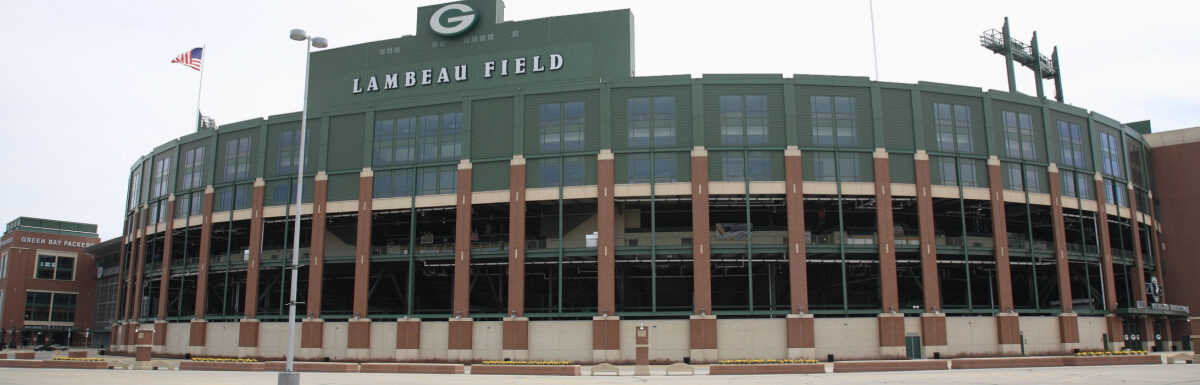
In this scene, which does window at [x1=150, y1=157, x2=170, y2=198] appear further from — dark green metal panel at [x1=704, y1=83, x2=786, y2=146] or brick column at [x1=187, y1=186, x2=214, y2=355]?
dark green metal panel at [x1=704, y1=83, x2=786, y2=146]

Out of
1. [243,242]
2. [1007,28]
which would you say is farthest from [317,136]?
[1007,28]

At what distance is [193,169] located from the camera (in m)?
82.6

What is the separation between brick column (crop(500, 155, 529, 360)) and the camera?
64.4 m

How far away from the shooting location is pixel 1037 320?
66625 millimetres

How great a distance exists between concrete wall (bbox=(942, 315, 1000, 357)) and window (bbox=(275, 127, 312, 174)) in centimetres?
5255

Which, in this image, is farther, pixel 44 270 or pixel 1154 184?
pixel 44 270

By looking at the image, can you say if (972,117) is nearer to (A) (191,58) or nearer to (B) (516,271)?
(B) (516,271)

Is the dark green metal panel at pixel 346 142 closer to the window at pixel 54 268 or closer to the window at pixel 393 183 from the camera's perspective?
the window at pixel 393 183

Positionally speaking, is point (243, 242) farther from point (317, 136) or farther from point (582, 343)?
point (582, 343)

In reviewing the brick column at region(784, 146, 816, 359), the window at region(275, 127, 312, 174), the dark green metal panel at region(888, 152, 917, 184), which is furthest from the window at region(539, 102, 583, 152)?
the dark green metal panel at region(888, 152, 917, 184)

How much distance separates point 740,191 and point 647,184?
6.77 meters

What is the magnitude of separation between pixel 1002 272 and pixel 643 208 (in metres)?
27.3

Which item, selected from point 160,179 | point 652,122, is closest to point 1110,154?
point 652,122

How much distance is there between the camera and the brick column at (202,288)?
75.6 m
